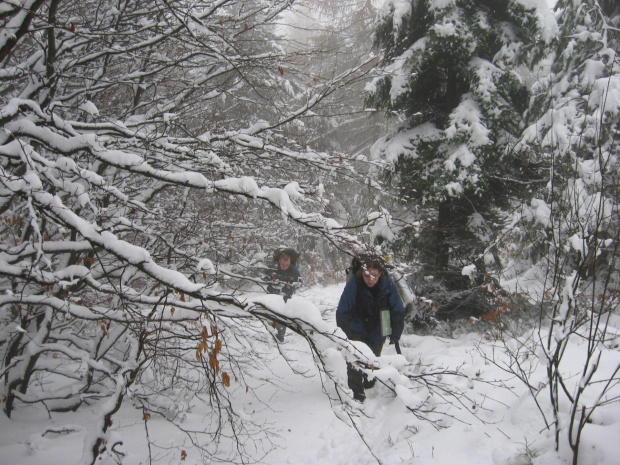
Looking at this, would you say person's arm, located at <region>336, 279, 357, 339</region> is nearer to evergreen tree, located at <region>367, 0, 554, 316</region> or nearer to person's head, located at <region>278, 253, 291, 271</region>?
evergreen tree, located at <region>367, 0, 554, 316</region>

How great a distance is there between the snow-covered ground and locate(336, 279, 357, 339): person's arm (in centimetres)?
83

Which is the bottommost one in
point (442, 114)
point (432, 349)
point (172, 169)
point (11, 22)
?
point (432, 349)

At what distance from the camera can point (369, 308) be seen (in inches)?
183

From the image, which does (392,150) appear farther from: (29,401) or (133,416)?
(29,401)

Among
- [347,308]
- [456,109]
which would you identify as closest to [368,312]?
[347,308]

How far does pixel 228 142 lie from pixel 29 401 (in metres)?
3.45

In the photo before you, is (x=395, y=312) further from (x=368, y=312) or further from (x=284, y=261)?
(x=284, y=261)

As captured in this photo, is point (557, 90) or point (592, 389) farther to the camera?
point (557, 90)

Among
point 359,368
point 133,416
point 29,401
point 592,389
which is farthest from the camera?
point 133,416

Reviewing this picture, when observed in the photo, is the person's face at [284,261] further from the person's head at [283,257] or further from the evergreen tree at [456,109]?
the evergreen tree at [456,109]

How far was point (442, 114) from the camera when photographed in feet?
22.8

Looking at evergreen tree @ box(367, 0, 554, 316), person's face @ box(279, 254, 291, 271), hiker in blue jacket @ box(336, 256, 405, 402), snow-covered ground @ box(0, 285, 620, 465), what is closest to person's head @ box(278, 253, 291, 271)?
person's face @ box(279, 254, 291, 271)

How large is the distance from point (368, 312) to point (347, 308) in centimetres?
30

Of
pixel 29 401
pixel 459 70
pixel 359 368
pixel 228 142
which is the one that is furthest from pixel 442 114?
pixel 29 401
